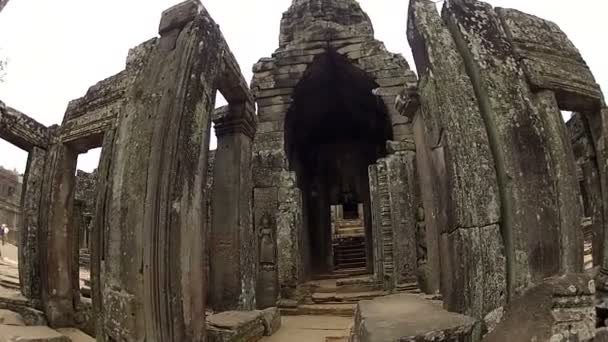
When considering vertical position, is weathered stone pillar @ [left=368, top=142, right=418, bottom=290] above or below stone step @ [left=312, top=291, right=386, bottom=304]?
above

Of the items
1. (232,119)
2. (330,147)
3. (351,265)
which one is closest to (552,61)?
(232,119)

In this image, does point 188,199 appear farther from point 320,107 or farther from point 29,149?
point 320,107

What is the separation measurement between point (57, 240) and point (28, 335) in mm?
1765

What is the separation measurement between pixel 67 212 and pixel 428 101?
5.42 meters

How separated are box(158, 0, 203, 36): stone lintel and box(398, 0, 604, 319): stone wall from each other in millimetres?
2256

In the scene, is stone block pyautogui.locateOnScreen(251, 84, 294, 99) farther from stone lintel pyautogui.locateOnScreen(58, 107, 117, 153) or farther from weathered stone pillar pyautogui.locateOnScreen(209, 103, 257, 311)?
stone lintel pyautogui.locateOnScreen(58, 107, 117, 153)

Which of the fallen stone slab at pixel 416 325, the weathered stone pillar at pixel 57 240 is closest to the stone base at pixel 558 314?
the fallen stone slab at pixel 416 325

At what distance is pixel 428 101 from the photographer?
3.91 m

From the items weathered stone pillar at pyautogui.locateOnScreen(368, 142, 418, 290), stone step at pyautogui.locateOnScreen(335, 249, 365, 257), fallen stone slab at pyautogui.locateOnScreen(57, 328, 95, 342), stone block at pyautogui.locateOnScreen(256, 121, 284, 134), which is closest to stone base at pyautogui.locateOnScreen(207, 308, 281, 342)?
fallen stone slab at pyautogui.locateOnScreen(57, 328, 95, 342)

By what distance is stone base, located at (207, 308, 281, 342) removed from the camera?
4.23 metres

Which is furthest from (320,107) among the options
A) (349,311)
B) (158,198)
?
(158,198)

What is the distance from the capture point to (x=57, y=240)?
5.95 metres

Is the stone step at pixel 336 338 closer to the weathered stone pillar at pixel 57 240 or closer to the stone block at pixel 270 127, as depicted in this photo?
the weathered stone pillar at pixel 57 240

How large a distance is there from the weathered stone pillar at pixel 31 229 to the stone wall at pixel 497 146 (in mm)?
5769
